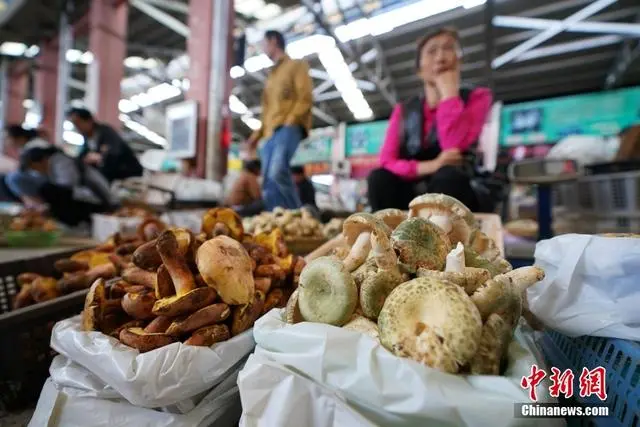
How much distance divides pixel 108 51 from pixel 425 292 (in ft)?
28.4

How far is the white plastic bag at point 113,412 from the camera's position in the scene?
0.83 metres

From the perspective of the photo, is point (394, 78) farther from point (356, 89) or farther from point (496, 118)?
point (496, 118)

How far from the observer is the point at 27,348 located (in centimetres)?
117

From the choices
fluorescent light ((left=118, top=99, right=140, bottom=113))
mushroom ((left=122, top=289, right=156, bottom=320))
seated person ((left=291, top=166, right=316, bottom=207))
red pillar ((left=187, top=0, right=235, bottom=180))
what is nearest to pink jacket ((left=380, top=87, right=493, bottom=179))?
mushroom ((left=122, top=289, right=156, bottom=320))

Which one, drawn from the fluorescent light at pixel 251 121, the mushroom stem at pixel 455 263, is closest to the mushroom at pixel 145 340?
the mushroom stem at pixel 455 263

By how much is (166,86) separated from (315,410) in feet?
41.1

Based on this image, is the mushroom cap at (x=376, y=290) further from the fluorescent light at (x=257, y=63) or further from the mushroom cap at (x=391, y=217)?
the fluorescent light at (x=257, y=63)

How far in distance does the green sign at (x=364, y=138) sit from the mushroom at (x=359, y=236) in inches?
345

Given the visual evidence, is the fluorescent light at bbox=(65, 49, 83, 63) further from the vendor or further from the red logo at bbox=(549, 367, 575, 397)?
the red logo at bbox=(549, 367, 575, 397)

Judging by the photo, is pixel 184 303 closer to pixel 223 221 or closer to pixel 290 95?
pixel 223 221

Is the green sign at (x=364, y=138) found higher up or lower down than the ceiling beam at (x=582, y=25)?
lower down

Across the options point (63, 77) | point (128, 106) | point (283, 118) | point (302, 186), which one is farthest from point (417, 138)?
point (128, 106)

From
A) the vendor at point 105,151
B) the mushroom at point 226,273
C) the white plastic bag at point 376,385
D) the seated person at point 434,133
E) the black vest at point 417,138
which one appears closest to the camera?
the white plastic bag at point 376,385

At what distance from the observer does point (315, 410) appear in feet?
2.28
